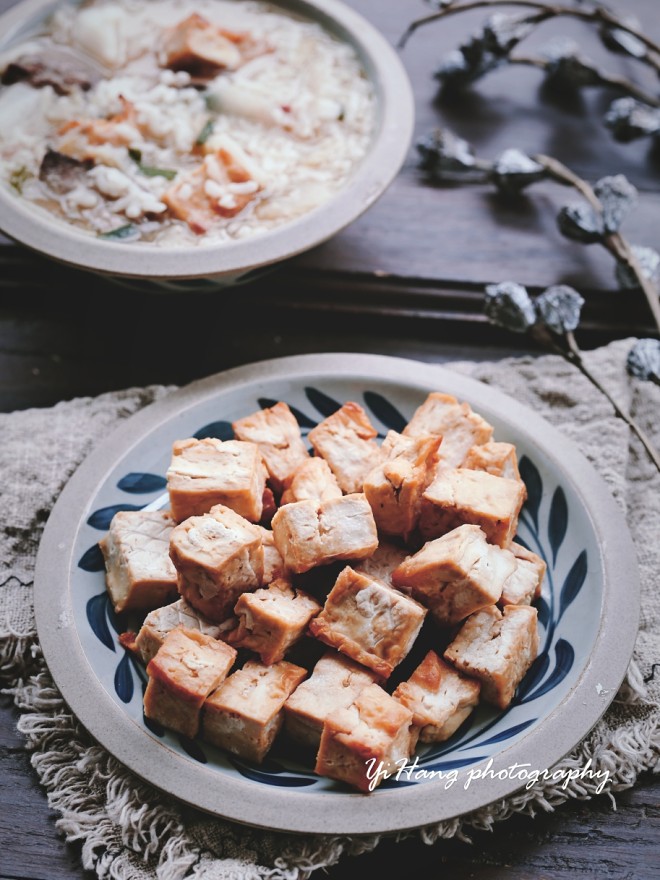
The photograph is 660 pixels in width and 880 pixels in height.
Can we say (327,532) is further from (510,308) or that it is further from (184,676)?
(510,308)

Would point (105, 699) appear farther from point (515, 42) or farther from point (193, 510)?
point (515, 42)

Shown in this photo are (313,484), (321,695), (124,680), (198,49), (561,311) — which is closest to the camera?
(321,695)

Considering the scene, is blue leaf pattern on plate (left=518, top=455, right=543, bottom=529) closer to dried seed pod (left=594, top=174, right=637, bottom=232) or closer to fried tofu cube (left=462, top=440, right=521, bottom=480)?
fried tofu cube (left=462, top=440, right=521, bottom=480)

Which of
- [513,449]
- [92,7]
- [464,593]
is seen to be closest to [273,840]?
[464,593]

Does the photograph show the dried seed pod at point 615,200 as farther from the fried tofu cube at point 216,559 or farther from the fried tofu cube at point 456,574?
the fried tofu cube at point 216,559

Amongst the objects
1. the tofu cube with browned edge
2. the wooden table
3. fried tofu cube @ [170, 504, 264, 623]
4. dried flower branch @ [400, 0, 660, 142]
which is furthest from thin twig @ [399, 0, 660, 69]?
fried tofu cube @ [170, 504, 264, 623]

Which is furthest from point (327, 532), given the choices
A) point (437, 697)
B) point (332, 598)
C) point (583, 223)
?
point (583, 223)
